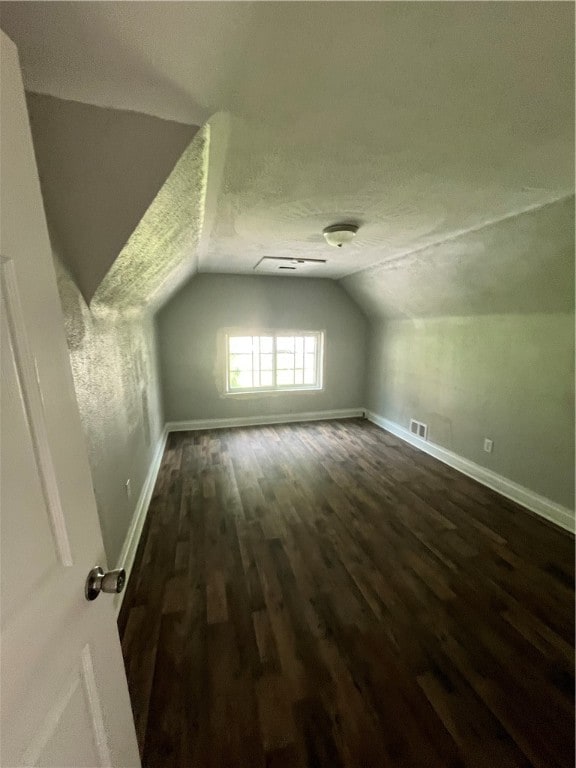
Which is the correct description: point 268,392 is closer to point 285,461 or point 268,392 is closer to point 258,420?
point 258,420

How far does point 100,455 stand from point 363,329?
4.22m

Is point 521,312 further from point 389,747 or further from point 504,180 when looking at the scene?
point 389,747

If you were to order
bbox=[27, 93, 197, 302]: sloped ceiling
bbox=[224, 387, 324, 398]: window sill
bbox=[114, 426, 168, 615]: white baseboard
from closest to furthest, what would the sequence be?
1. bbox=[27, 93, 197, 302]: sloped ceiling
2. bbox=[114, 426, 168, 615]: white baseboard
3. bbox=[224, 387, 324, 398]: window sill

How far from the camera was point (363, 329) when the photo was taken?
5.04m

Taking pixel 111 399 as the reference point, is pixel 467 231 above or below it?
above

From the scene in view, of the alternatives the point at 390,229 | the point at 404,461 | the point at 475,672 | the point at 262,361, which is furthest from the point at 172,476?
the point at 390,229

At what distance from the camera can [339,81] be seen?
0.92 meters

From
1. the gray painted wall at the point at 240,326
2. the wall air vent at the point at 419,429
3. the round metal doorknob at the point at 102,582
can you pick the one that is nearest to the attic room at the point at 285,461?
the round metal doorknob at the point at 102,582

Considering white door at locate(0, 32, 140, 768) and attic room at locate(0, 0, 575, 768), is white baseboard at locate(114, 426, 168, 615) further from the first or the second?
white door at locate(0, 32, 140, 768)

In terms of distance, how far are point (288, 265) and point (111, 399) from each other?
2501 mm

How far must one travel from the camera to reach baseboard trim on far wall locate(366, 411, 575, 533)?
2.44 metres

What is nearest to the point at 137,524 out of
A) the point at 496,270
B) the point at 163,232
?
the point at 163,232

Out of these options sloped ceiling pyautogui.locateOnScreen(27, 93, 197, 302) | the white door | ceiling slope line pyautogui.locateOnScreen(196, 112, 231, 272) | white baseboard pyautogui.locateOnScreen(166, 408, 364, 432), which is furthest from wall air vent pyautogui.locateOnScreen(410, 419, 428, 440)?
the white door

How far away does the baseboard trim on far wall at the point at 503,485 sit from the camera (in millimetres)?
2439
